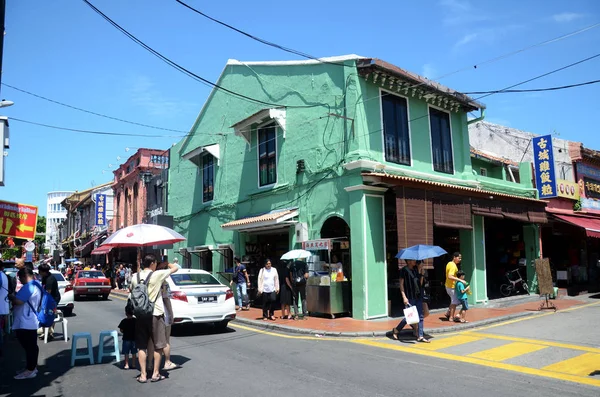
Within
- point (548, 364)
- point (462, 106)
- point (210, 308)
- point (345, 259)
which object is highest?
point (462, 106)

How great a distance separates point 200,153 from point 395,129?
1009 centimetres

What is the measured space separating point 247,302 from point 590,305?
1152 cm

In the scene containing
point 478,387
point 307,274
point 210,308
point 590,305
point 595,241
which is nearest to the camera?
point 478,387

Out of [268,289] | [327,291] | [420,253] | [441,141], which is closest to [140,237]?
[268,289]

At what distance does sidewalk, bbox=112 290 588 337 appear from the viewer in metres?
11.1

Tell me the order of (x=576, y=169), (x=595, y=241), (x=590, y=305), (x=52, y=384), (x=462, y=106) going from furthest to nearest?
(x=595, y=241)
(x=576, y=169)
(x=462, y=106)
(x=590, y=305)
(x=52, y=384)

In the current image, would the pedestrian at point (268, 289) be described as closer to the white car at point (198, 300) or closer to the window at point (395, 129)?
the white car at point (198, 300)

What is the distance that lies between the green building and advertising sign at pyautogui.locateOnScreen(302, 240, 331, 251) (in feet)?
0.23

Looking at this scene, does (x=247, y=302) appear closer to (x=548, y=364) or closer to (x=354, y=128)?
(x=354, y=128)

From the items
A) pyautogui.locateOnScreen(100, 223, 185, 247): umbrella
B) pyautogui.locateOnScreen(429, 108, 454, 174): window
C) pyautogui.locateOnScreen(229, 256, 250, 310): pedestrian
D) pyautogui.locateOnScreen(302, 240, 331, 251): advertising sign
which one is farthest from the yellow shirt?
pyautogui.locateOnScreen(100, 223, 185, 247): umbrella

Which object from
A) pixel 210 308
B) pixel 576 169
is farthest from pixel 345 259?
pixel 576 169

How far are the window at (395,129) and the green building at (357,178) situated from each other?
50 millimetres

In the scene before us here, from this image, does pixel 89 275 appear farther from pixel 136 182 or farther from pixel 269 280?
pixel 269 280

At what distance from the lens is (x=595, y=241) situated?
24.1m
